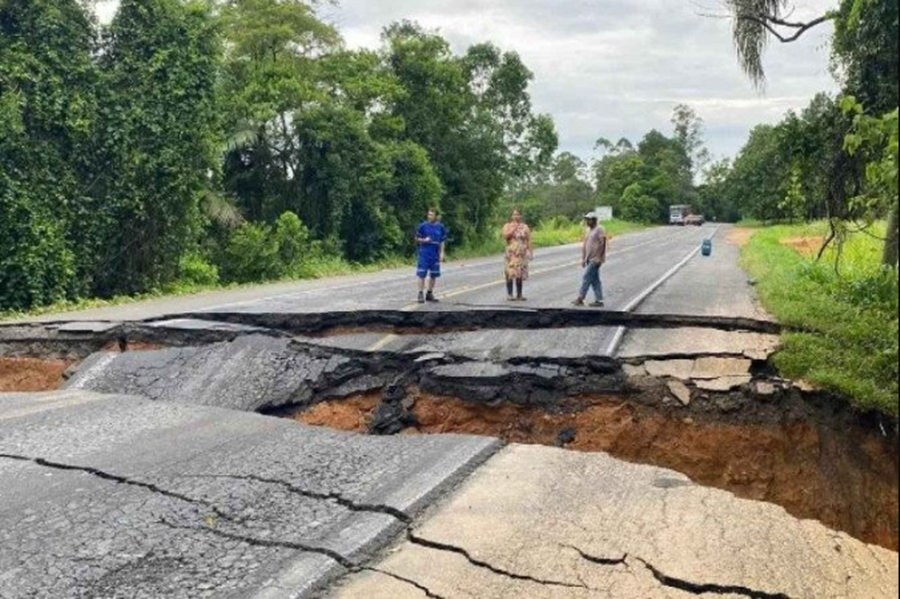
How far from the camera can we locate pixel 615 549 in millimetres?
3779

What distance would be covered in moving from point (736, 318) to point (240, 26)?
67.8 ft

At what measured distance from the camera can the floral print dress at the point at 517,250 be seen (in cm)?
1137

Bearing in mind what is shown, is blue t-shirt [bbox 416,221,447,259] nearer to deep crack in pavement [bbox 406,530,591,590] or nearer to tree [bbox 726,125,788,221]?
deep crack in pavement [bbox 406,530,591,590]

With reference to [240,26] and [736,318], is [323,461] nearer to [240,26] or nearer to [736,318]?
[736,318]

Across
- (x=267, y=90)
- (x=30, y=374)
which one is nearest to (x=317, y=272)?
(x=267, y=90)

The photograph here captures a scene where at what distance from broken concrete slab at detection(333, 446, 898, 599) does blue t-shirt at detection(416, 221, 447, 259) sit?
267 inches

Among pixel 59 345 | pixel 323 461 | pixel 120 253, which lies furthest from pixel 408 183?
pixel 323 461

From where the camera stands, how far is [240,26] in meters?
24.4

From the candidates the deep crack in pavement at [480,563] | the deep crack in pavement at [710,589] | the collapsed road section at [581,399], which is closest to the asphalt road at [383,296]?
the collapsed road section at [581,399]

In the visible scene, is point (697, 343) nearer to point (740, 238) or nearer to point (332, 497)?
point (332, 497)

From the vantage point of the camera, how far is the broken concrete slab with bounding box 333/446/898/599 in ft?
11.3

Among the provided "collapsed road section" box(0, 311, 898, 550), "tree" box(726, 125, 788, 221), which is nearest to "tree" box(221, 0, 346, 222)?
"collapsed road section" box(0, 311, 898, 550)

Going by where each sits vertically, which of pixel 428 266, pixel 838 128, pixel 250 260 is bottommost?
pixel 250 260

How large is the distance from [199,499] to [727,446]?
4.19 m
